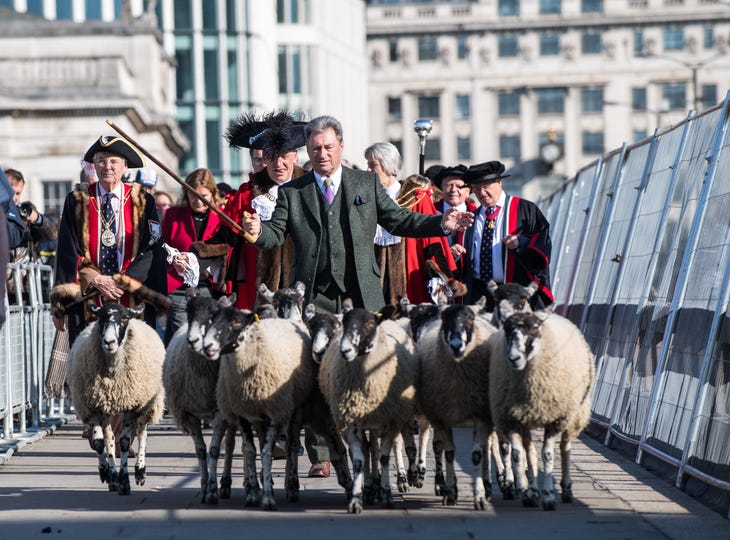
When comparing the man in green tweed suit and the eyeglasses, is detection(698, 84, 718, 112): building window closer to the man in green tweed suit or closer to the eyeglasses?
the eyeglasses

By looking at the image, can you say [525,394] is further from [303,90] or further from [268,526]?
[303,90]

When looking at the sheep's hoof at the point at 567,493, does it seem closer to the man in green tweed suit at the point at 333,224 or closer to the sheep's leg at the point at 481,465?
the sheep's leg at the point at 481,465

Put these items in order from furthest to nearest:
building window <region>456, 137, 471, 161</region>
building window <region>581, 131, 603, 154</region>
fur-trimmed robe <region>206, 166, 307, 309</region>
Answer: building window <region>456, 137, 471, 161</region> < building window <region>581, 131, 603, 154</region> < fur-trimmed robe <region>206, 166, 307, 309</region>

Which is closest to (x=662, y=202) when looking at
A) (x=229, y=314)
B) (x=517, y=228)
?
(x=517, y=228)

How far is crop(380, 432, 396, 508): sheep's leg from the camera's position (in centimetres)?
922

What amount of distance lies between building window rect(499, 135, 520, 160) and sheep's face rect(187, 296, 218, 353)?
111m

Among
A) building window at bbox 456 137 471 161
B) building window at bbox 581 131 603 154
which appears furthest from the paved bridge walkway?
building window at bbox 456 137 471 161

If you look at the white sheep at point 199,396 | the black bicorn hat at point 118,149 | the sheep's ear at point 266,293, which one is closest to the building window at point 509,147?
the black bicorn hat at point 118,149

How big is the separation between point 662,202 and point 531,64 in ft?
364

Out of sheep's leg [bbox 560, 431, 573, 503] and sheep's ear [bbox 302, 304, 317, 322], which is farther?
sheep's ear [bbox 302, 304, 317, 322]

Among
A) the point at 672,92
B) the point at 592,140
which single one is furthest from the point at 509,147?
the point at 672,92

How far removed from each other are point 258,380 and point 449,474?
118cm

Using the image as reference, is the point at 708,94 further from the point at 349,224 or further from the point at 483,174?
the point at 349,224

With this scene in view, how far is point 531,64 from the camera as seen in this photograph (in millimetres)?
122812
